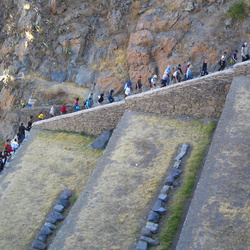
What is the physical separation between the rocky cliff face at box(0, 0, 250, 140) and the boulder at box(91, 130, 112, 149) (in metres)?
7.69

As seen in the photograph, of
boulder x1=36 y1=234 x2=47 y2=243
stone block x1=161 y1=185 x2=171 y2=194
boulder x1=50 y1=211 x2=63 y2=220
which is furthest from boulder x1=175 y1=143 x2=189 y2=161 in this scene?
boulder x1=36 y1=234 x2=47 y2=243

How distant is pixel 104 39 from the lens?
29.7m

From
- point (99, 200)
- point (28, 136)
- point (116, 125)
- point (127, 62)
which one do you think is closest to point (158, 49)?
point (127, 62)

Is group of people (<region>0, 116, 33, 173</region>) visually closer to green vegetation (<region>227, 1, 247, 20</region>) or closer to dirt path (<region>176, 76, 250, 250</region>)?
dirt path (<region>176, 76, 250, 250</region>)

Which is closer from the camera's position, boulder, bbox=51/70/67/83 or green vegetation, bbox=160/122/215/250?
green vegetation, bbox=160/122/215/250

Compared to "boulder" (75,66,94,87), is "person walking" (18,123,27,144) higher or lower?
lower

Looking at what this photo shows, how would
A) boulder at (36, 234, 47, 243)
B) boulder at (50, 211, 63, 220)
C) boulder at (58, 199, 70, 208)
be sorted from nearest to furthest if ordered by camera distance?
boulder at (36, 234, 47, 243)
boulder at (50, 211, 63, 220)
boulder at (58, 199, 70, 208)

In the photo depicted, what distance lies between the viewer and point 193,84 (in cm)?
1803

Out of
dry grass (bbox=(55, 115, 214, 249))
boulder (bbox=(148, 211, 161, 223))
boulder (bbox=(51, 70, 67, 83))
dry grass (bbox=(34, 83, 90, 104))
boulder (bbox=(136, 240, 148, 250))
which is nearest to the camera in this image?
boulder (bbox=(136, 240, 148, 250))

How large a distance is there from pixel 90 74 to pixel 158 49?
5.64 meters

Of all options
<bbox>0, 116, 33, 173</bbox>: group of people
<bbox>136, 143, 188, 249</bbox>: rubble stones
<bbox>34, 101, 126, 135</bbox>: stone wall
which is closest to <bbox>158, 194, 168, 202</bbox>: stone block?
<bbox>136, 143, 188, 249</bbox>: rubble stones

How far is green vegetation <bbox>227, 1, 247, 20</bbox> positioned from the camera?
24.7 metres

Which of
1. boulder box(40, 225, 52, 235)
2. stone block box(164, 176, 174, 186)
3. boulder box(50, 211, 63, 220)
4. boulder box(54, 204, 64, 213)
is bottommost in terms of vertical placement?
boulder box(40, 225, 52, 235)

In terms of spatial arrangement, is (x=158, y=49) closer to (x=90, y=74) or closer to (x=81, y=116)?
(x=90, y=74)
